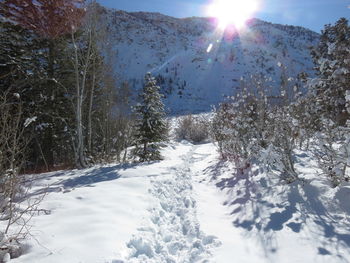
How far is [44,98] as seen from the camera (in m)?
11.0

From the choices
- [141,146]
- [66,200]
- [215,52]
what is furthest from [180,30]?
[66,200]

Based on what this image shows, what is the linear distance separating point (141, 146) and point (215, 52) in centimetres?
11852

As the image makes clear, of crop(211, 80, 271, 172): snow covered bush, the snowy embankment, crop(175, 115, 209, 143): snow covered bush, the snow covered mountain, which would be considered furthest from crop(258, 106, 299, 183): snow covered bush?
the snow covered mountain

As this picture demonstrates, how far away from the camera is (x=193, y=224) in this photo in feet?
14.1

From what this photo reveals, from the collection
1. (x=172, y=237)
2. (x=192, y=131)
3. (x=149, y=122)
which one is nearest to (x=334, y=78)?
(x=172, y=237)

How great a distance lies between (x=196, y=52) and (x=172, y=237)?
4969 inches

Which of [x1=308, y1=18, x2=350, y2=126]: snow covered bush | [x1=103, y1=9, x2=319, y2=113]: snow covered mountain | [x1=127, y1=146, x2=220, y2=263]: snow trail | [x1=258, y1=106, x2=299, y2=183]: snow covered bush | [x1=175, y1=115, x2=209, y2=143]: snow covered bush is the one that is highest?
[x1=103, y1=9, x2=319, y2=113]: snow covered mountain

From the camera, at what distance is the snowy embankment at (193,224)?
10.2 ft

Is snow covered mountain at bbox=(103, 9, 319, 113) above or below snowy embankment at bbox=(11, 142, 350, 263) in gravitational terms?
above

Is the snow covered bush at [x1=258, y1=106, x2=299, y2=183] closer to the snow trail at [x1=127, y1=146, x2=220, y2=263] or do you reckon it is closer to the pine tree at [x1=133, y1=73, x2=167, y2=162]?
the snow trail at [x1=127, y1=146, x2=220, y2=263]

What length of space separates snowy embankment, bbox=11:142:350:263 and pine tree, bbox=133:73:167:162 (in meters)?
7.13

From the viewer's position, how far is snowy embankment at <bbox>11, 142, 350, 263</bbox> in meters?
3.12

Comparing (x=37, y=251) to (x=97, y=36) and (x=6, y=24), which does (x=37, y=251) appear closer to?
(x=97, y=36)

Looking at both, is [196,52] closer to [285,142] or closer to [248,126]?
[248,126]
